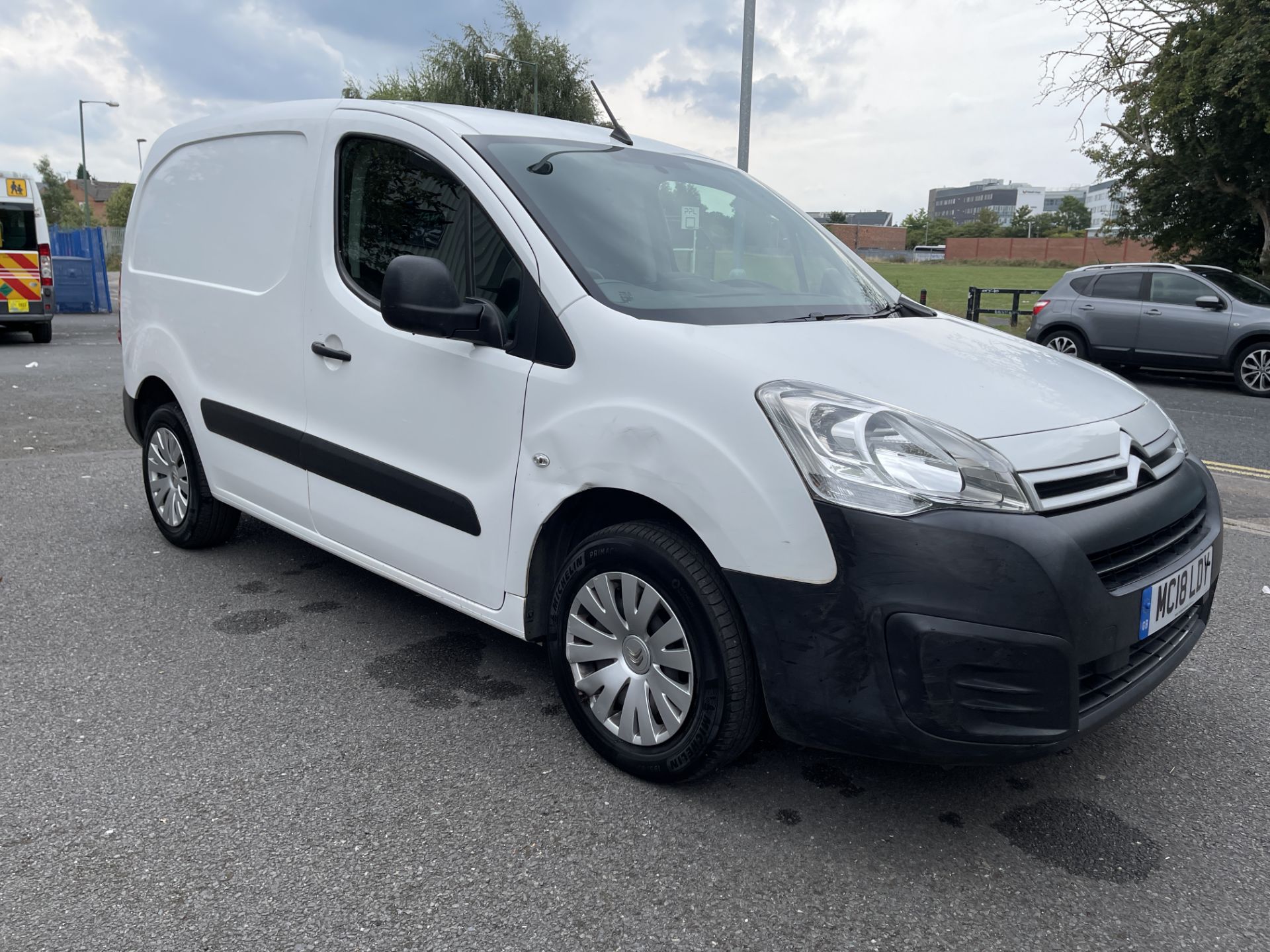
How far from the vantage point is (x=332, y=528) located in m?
3.49

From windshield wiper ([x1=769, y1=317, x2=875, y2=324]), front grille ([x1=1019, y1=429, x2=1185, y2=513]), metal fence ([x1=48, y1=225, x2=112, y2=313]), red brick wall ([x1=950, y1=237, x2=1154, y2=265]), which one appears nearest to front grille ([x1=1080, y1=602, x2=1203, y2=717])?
front grille ([x1=1019, y1=429, x2=1185, y2=513])

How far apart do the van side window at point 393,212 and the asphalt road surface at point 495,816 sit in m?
1.34

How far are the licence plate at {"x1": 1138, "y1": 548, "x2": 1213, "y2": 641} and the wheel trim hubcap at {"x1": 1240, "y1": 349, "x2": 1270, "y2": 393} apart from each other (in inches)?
418

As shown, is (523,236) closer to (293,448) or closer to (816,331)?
(816,331)

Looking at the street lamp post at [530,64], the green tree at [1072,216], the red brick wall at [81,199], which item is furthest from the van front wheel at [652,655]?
the green tree at [1072,216]

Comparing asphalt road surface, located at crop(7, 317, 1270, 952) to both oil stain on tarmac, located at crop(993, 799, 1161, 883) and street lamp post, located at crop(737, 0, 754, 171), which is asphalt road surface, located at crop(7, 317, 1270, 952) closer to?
oil stain on tarmac, located at crop(993, 799, 1161, 883)

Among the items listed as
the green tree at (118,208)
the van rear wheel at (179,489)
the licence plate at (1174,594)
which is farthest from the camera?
the green tree at (118,208)

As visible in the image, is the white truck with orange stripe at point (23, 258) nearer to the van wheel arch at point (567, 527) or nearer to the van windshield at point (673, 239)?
Result: the van windshield at point (673, 239)

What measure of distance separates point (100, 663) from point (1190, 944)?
130 inches

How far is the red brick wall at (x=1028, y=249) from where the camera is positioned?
6639 cm

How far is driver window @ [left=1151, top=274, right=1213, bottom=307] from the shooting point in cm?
1209

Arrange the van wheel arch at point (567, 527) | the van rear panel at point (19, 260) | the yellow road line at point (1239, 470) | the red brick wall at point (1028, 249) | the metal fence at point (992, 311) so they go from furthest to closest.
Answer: the red brick wall at point (1028, 249)
the metal fence at point (992, 311)
the van rear panel at point (19, 260)
the yellow road line at point (1239, 470)
the van wheel arch at point (567, 527)

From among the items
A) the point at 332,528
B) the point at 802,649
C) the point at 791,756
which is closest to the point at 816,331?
the point at 802,649

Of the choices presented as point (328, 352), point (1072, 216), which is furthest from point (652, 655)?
point (1072, 216)
